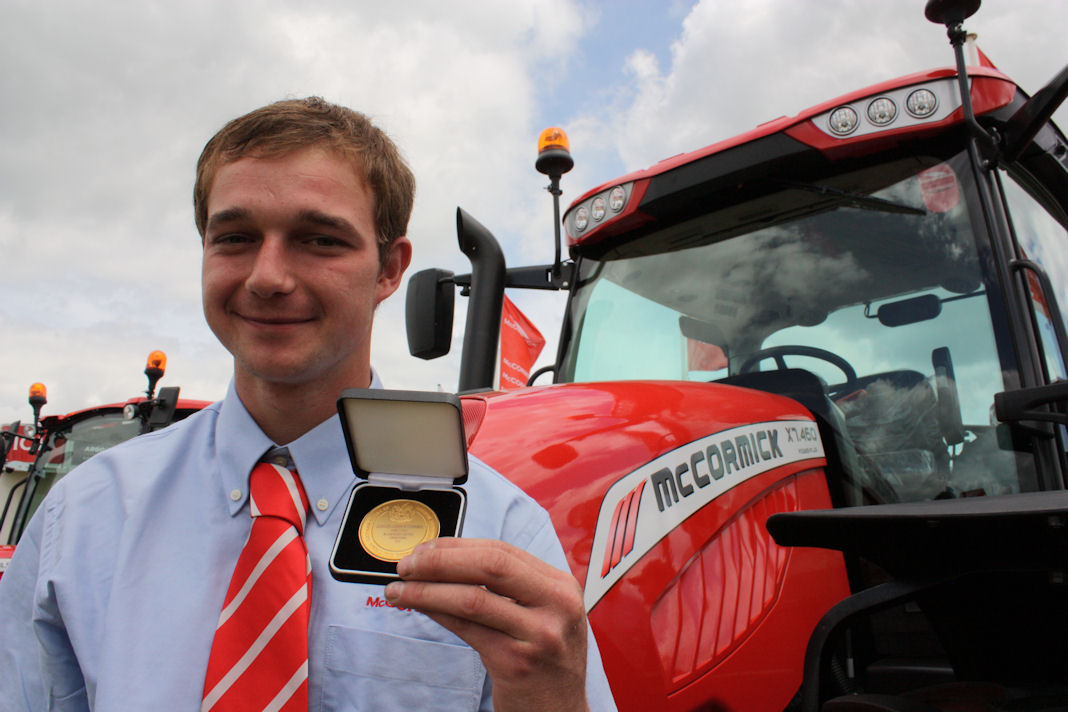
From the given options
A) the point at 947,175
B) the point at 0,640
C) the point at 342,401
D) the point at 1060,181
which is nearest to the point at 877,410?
the point at 947,175

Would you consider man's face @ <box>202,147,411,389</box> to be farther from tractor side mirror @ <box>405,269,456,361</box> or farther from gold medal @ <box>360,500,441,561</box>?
tractor side mirror @ <box>405,269,456,361</box>

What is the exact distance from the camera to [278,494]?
1094 mm

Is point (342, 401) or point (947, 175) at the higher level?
point (947, 175)

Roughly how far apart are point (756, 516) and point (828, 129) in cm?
124

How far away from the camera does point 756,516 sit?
1808mm

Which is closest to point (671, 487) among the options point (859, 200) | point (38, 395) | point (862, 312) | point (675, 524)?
point (675, 524)

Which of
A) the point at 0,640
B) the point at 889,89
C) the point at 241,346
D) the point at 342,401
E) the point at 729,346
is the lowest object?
the point at 0,640

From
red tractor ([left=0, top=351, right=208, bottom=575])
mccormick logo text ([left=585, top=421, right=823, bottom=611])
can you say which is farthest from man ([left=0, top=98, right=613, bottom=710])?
red tractor ([left=0, top=351, right=208, bottom=575])

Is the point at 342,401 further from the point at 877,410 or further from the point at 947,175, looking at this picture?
the point at 947,175

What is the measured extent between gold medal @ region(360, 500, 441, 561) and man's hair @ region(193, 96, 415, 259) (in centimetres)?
55

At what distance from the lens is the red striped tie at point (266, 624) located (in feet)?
3.08

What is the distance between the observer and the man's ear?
1.34 m

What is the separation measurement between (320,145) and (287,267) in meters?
0.22

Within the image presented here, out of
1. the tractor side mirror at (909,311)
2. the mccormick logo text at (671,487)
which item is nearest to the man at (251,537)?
the mccormick logo text at (671,487)
